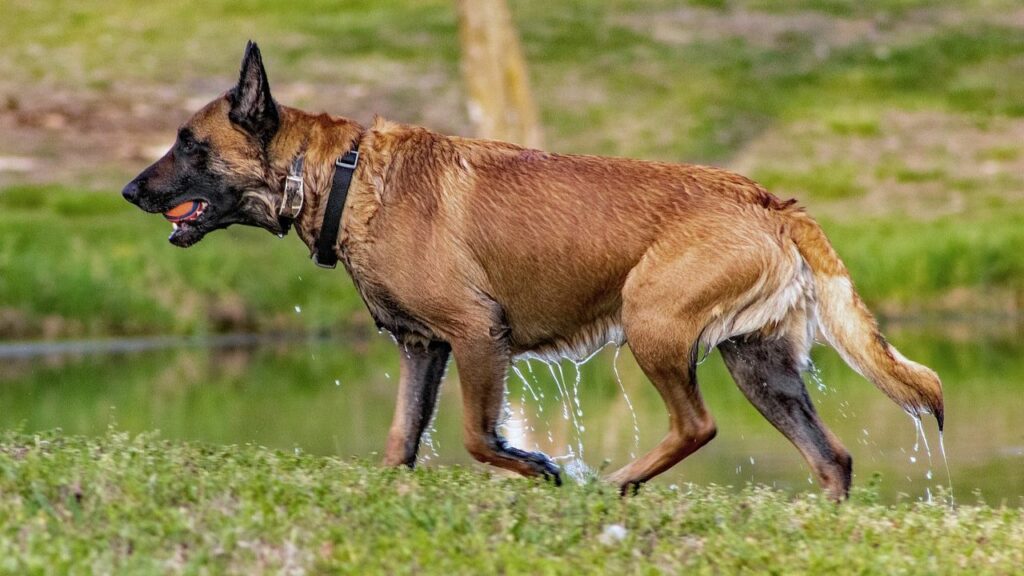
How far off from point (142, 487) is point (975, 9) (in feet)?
84.6

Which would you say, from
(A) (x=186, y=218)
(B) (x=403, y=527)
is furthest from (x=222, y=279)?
(B) (x=403, y=527)

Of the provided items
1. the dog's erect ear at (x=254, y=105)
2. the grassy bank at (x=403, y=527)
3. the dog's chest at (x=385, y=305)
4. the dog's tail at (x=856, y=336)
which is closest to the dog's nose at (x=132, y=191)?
the dog's erect ear at (x=254, y=105)

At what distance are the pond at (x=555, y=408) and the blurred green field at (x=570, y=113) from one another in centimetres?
73

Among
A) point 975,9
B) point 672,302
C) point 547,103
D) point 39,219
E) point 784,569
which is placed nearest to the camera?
point 784,569

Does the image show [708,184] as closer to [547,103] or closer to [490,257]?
[490,257]

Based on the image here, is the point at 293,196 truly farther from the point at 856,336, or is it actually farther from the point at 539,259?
the point at 856,336

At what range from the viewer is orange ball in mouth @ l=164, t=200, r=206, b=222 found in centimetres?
761

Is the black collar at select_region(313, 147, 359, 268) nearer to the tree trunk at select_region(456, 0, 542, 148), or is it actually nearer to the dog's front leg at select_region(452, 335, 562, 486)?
the dog's front leg at select_region(452, 335, 562, 486)

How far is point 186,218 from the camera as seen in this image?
25.0 ft

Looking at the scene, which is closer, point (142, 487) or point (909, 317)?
point (142, 487)

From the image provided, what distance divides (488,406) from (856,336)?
5.15 ft

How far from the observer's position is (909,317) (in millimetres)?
16688

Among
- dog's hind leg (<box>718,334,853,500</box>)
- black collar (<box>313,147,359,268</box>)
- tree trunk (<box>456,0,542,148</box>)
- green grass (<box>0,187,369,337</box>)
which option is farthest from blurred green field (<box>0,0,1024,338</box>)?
dog's hind leg (<box>718,334,853,500</box>)

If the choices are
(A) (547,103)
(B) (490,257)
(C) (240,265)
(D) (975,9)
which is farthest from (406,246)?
(D) (975,9)
